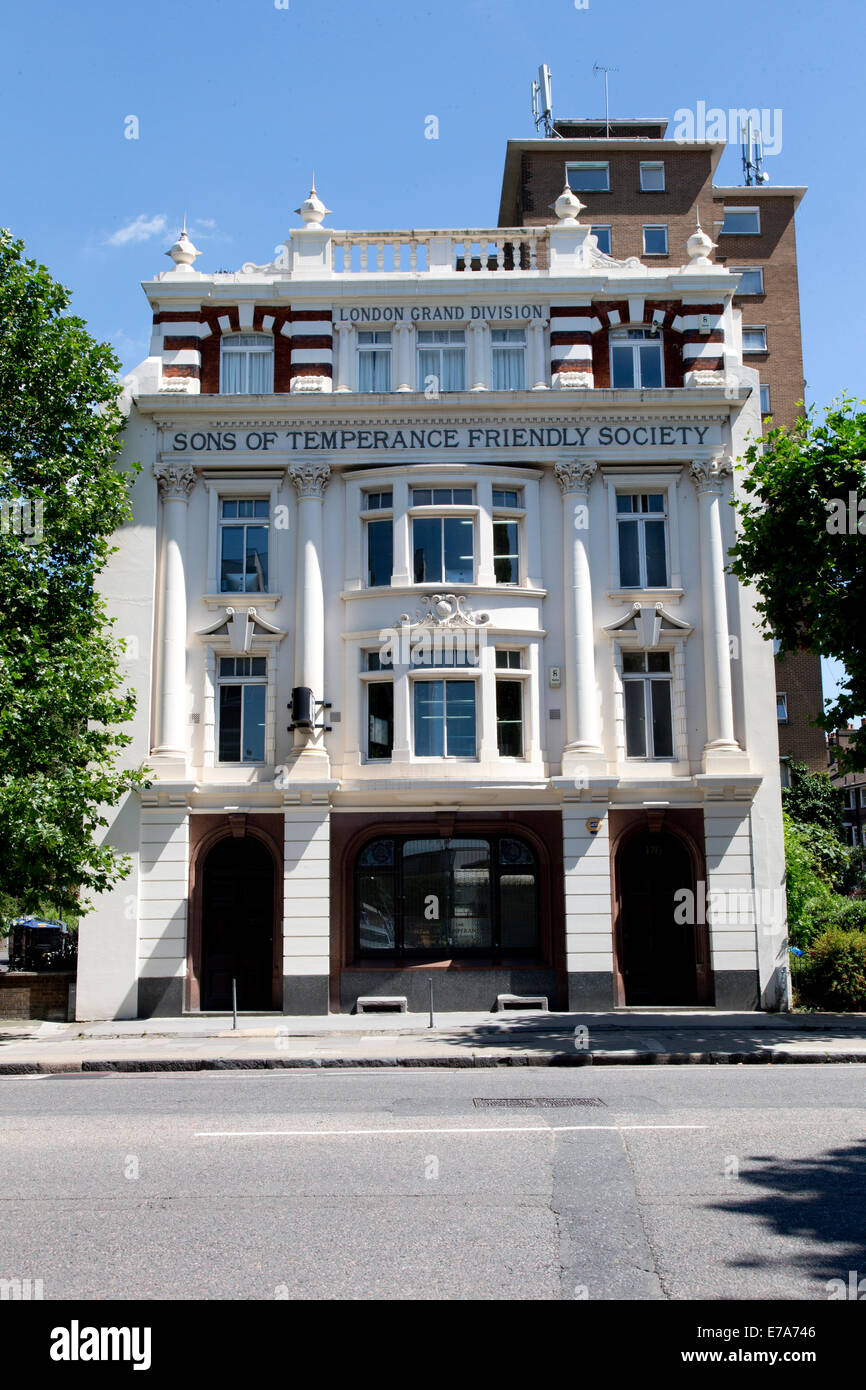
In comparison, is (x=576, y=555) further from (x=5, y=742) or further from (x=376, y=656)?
(x=5, y=742)

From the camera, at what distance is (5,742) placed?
1864 centimetres

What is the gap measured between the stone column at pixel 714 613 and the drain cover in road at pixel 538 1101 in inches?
435

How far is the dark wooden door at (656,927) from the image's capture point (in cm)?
2234

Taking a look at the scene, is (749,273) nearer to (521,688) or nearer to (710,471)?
(710,471)

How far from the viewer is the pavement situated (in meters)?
15.9

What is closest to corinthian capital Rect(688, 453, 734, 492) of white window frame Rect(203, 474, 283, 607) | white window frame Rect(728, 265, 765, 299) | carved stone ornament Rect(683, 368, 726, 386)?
carved stone ornament Rect(683, 368, 726, 386)

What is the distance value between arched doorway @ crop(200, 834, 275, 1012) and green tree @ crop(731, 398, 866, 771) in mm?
11488

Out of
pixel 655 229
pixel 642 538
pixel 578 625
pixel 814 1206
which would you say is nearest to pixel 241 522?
pixel 578 625

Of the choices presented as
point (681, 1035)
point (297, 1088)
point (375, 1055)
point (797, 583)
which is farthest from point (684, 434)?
point (297, 1088)

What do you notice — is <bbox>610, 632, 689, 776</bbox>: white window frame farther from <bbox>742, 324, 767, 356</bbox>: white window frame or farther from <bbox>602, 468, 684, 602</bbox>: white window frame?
<bbox>742, 324, 767, 356</bbox>: white window frame

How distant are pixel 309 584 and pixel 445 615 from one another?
292 cm

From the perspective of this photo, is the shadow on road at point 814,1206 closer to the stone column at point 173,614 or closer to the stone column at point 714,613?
the stone column at point 714,613

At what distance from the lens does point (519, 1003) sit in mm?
21703

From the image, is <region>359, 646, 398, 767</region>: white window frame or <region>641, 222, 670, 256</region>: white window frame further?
<region>641, 222, 670, 256</region>: white window frame
